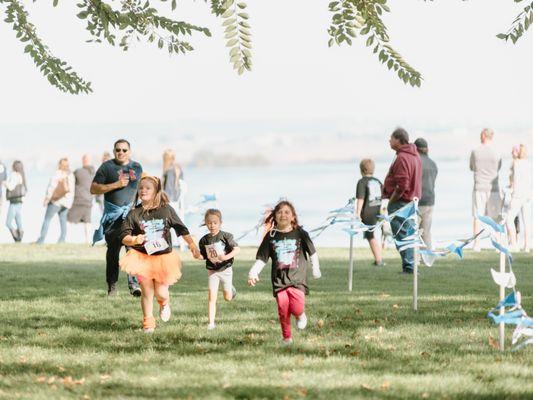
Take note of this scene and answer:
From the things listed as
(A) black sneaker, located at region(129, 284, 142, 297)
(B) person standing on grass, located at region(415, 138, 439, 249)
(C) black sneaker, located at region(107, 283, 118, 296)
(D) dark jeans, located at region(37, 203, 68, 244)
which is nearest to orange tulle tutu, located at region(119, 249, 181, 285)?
(A) black sneaker, located at region(129, 284, 142, 297)

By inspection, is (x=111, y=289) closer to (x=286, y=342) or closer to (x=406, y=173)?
(x=406, y=173)

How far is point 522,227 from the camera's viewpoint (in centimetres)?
2145

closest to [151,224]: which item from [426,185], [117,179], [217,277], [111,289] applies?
[217,277]

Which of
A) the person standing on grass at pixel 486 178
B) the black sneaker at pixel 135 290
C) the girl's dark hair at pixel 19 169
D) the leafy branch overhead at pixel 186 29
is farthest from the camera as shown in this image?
the girl's dark hair at pixel 19 169

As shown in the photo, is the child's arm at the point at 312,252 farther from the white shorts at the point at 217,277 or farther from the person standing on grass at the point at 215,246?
the white shorts at the point at 217,277

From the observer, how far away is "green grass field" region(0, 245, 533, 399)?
25.2 ft

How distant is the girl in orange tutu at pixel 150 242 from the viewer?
1028 centimetres

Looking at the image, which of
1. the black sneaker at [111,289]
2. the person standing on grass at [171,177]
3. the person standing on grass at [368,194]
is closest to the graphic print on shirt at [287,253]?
the black sneaker at [111,289]

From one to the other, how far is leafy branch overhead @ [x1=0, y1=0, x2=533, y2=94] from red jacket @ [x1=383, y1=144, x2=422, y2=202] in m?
5.71

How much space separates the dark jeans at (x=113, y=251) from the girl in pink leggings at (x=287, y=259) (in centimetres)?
358

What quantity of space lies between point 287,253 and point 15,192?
16.3 meters

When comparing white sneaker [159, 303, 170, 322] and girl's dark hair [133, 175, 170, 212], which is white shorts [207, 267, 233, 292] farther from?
girl's dark hair [133, 175, 170, 212]

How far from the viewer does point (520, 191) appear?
20531 mm

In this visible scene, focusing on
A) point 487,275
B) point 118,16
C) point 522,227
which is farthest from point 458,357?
point 522,227
